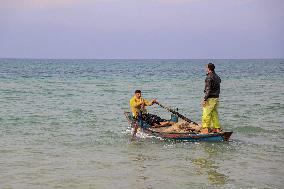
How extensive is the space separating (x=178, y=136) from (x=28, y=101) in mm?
16311

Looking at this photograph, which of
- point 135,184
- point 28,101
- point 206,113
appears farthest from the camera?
point 28,101

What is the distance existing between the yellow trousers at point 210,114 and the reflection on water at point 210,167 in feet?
2.77

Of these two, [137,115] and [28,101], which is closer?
[137,115]

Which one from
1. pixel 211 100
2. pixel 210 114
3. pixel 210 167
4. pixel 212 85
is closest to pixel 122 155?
pixel 210 167

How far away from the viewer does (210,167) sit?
1128 cm

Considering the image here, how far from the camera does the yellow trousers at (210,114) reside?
14.4 meters

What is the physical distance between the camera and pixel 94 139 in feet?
51.0

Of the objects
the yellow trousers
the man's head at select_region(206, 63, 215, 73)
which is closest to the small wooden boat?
the yellow trousers

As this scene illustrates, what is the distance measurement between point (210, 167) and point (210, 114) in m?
3.40

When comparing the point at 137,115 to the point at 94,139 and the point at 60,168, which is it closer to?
the point at 94,139

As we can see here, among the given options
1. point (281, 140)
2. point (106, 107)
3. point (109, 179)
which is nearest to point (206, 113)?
point (281, 140)

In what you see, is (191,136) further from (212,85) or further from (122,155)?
(122,155)

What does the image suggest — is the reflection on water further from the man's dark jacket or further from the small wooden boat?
the man's dark jacket

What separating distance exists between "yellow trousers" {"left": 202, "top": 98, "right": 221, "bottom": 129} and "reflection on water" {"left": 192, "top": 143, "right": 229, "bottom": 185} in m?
0.85
